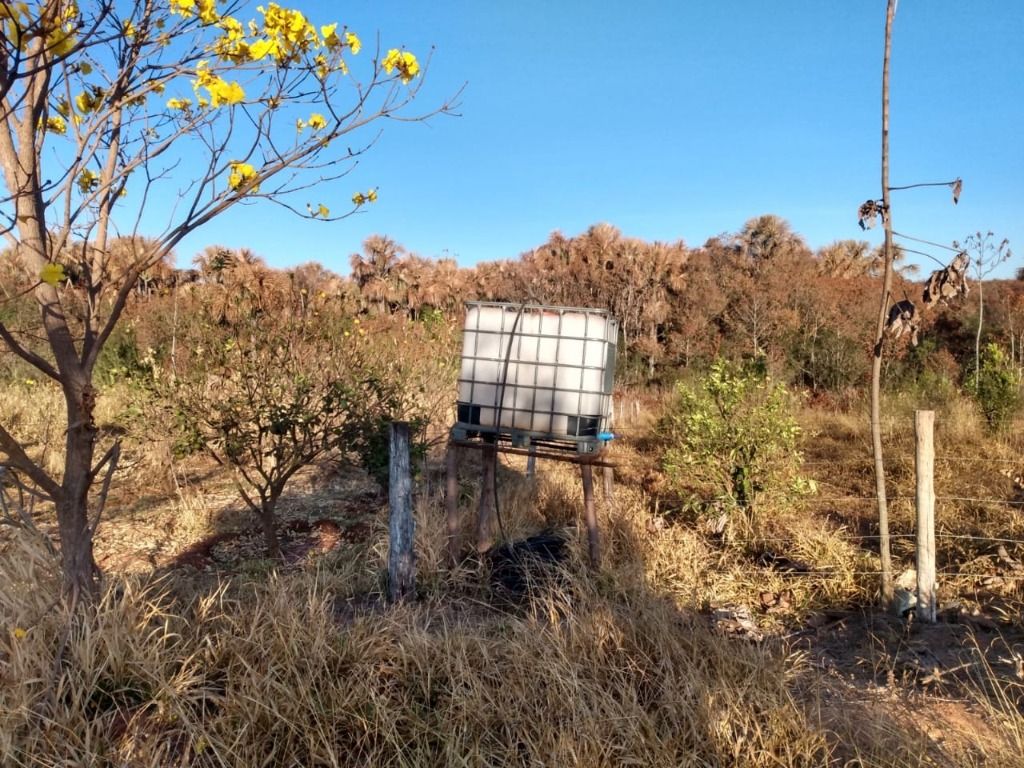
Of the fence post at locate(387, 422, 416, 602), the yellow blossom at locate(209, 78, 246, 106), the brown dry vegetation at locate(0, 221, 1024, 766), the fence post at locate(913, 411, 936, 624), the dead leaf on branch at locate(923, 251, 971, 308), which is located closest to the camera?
the yellow blossom at locate(209, 78, 246, 106)

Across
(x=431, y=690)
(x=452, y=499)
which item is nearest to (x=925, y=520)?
(x=452, y=499)

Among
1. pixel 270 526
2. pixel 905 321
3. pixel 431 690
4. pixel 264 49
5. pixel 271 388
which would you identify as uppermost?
pixel 264 49

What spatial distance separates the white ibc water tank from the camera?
12.5ft

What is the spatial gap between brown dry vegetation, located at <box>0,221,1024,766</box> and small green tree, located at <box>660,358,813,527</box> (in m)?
0.24

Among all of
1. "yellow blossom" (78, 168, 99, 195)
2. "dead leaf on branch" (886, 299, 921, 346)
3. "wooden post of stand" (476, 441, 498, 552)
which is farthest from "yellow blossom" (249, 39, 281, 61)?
"dead leaf on branch" (886, 299, 921, 346)

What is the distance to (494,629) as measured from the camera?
3.22 meters

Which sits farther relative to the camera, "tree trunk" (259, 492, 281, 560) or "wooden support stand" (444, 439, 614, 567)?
"tree trunk" (259, 492, 281, 560)

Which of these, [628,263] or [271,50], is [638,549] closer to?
[271,50]

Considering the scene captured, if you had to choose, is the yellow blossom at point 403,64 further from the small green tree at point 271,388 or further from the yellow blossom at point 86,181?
the small green tree at point 271,388

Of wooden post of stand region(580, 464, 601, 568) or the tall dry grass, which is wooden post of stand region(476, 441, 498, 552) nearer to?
wooden post of stand region(580, 464, 601, 568)

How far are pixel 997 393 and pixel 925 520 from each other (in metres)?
4.53

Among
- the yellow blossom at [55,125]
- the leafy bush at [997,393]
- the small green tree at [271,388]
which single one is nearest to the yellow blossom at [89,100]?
the yellow blossom at [55,125]

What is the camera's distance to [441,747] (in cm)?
228

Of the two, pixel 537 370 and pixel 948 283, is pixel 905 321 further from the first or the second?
pixel 537 370
